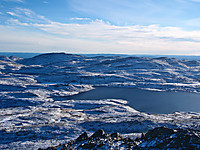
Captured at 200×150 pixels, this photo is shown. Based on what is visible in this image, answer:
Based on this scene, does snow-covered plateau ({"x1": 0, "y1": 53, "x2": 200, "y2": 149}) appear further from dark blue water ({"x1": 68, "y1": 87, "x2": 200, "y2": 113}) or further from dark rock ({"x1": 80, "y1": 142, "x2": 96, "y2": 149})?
dark rock ({"x1": 80, "y1": 142, "x2": 96, "y2": 149})

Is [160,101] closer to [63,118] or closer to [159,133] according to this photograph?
[63,118]

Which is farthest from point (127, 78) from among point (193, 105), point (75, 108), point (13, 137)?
point (13, 137)

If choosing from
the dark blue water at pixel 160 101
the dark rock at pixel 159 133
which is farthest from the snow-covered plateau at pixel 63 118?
the dark rock at pixel 159 133

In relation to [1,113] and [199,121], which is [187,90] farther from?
[1,113]

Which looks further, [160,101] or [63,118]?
[160,101]

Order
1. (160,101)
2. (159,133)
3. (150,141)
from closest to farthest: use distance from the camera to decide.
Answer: (150,141), (159,133), (160,101)

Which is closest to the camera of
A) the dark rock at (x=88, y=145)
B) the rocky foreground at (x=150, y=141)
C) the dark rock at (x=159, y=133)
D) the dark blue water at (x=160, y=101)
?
the rocky foreground at (x=150, y=141)

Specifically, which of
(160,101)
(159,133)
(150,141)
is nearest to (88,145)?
(150,141)

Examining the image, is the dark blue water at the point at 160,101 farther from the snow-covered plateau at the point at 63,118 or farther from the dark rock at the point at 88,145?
the dark rock at the point at 88,145

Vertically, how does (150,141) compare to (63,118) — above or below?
above
